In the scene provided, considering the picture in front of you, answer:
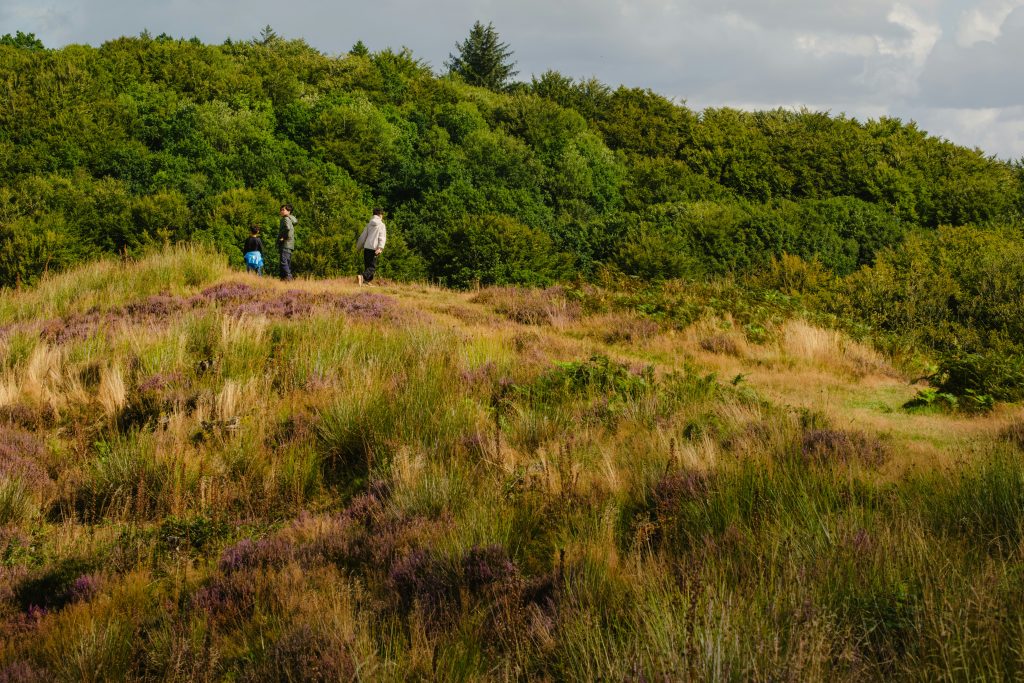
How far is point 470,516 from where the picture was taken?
4457 millimetres

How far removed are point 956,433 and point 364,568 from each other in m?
5.70

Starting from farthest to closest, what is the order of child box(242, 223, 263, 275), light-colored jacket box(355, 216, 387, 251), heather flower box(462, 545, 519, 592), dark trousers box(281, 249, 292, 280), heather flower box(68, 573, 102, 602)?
child box(242, 223, 263, 275)
light-colored jacket box(355, 216, 387, 251)
dark trousers box(281, 249, 292, 280)
heather flower box(68, 573, 102, 602)
heather flower box(462, 545, 519, 592)

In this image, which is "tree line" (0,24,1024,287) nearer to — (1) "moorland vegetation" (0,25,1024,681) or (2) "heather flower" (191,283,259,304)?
(1) "moorland vegetation" (0,25,1024,681)

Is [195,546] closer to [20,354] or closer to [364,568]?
[364,568]

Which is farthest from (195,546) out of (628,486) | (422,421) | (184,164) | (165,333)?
(184,164)

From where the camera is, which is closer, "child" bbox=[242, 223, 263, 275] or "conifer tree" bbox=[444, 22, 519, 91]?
"child" bbox=[242, 223, 263, 275]

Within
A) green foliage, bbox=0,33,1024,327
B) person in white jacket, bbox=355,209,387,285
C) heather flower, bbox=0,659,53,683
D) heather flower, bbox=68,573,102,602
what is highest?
green foliage, bbox=0,33,1024,327

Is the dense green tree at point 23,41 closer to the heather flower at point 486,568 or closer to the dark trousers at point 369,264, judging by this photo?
the dark trousers at point 369,264

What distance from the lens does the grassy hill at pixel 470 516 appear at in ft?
10.1

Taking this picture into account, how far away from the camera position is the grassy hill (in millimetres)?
3072

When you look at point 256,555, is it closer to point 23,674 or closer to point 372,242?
point 23,674

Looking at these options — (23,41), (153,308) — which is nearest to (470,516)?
(153,308)

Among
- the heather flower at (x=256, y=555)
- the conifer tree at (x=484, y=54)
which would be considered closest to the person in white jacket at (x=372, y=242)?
the heather flower at (x=256, y=555)

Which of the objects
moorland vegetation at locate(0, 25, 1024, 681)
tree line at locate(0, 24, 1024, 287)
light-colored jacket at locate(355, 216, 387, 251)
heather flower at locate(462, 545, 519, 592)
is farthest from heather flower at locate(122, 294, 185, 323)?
tree line at locate(0, 24, 1024, 287)
